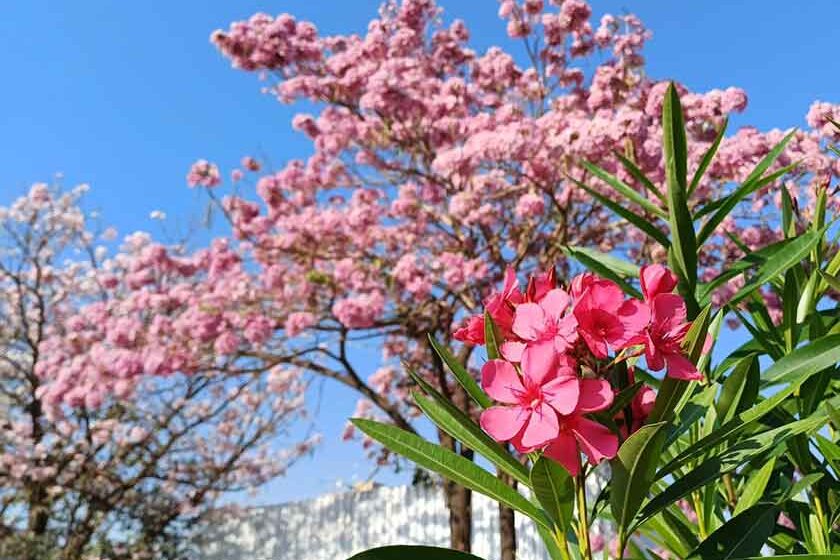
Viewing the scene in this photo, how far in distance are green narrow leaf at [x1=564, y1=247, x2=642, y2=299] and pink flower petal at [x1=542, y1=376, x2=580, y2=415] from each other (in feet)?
1.75

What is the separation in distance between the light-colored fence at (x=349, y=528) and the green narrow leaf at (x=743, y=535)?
6488 millimetres

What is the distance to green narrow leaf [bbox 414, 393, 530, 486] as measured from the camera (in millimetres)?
766

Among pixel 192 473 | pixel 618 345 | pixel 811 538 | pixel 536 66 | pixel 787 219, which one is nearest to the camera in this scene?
pixel 618 345

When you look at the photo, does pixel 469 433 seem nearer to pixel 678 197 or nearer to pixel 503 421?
pixel 503 421

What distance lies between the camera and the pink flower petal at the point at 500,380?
2.31 ft

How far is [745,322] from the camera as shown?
1.25 m

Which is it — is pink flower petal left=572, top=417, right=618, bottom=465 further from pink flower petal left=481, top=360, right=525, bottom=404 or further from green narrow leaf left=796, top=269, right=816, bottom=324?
green narrow leaf left=796, top=269, right=816, bottom=324

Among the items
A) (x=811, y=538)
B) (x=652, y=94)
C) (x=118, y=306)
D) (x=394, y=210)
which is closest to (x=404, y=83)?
(x=394, y=210)

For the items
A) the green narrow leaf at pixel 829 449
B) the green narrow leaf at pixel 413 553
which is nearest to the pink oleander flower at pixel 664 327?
the green narrow leaf at pixel 413 553

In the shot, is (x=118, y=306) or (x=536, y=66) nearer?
(x=536, y=66)

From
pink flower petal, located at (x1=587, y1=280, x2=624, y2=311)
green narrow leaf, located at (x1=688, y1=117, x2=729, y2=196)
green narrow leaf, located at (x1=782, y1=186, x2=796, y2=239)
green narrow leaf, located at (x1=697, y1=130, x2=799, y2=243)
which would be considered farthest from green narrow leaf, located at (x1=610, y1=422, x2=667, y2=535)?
green narrow leaf, located at (x1=782, y1=186, x2=796, y2=239)

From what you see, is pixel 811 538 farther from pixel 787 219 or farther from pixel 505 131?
pixel 505 131

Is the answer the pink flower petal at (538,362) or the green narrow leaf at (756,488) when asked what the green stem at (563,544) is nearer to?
the pink flower petal at (538,362)

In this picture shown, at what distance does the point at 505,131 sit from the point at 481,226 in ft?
2.52
